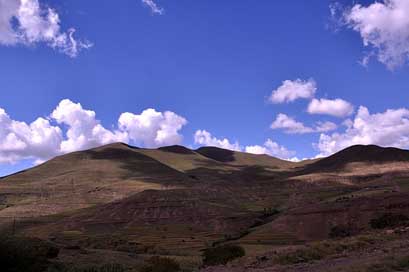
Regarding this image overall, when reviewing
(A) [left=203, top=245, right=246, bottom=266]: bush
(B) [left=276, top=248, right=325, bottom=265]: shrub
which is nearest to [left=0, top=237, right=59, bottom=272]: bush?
(A) [left=203, top=245, right=246, bottom=266]: bush

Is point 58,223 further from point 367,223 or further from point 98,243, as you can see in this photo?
point 367,223

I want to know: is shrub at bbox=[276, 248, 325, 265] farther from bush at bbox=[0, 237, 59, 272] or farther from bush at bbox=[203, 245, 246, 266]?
bush at bbox=[0, 237, 59, 272]

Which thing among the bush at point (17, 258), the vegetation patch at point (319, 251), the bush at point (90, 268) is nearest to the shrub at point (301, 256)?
the vegetation patch at point (319, 251)

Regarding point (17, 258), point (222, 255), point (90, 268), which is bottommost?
point (90, 268)

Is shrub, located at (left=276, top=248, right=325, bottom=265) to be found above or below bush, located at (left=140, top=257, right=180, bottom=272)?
above

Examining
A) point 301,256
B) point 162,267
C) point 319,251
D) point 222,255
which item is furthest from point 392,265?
point 222,255

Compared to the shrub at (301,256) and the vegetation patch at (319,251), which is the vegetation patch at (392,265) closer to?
the vegetation patch at (319,251)

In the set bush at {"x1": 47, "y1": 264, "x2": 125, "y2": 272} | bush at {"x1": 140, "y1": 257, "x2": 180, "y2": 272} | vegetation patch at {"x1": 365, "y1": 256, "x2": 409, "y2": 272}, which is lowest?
bush at {"x1": 47, "y1": 264, "x2": 125, "y2": 272}

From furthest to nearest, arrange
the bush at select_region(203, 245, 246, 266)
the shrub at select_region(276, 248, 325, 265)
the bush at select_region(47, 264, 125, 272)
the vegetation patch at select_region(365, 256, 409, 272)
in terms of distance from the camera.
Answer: the bush at select_region(203, 245, 246, 266)
the bush at select_region(47, 264, 125, 272)
the shrub at select_region(276, 248, 325, 265)
the vegetation patch at select_region(365, 256, 409, 272)

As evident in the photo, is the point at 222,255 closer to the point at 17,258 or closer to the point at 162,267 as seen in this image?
the point at 162,267

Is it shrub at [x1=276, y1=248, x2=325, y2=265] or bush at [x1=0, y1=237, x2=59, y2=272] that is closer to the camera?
shrub at [x1=276, y1=248, x2=325, y2=265]

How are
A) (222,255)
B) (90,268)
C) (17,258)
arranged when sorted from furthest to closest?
1. (90,268)
2. (222,255)
3. (17,258)

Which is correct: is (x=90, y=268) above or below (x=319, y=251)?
below

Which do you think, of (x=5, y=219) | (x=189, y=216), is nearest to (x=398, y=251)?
(x=189, y=216)
